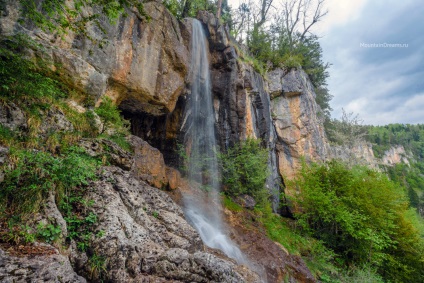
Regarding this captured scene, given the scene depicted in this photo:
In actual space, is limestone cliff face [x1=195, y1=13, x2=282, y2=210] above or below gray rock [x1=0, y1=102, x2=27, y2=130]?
above

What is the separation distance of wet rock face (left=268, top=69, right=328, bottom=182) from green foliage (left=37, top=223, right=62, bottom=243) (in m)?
15.8

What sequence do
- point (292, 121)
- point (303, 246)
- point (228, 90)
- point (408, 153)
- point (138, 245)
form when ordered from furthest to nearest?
point (408, 153) < point (292, 121) < point (228, 90) < point (303, 246) < point (138, 245)

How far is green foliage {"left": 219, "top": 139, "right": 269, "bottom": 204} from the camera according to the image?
12.3 m

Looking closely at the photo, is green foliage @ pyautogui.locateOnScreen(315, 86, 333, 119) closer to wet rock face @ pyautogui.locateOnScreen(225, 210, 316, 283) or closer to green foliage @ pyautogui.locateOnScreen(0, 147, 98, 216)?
→ wet rock face @ pyautogui.locateOnScreen(225, 210, 316, 283)

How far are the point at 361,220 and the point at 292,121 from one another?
904 centimetres

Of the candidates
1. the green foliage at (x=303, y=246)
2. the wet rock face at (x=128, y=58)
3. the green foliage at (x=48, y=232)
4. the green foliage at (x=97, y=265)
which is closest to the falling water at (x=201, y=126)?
the wet rock face at (x=128, y=58)

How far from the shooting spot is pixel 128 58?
834 cm

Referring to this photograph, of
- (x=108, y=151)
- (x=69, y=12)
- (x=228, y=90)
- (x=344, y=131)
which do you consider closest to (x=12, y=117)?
(x=108, y=151)

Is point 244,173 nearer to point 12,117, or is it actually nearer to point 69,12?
point 12,117

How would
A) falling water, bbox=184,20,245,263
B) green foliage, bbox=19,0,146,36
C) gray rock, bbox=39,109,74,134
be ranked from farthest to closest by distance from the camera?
falling water, bbox=184,20,245,263 → gray rock, bbox=39,109,74,134 → green foliage, bbox=19,0,146,36

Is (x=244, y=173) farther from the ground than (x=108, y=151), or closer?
closer

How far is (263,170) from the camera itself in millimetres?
12836

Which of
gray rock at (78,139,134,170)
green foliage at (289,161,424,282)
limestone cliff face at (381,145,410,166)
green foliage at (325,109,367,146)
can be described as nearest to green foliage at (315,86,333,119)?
green foliage at (325,109,367,146)

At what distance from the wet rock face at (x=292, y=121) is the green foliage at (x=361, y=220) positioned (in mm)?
4323
